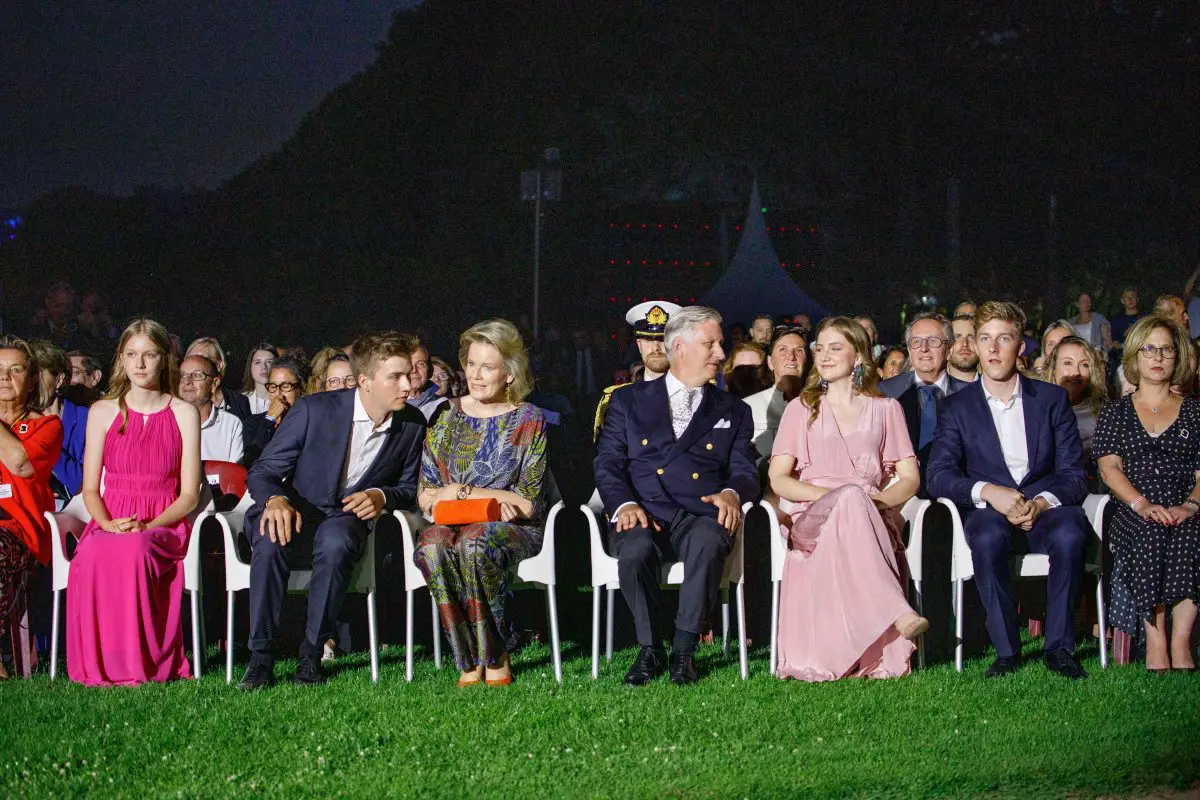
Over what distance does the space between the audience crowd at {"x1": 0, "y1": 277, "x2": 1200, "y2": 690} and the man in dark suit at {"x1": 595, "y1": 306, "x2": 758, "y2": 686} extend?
11 mm

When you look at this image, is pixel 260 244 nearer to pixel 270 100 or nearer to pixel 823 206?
pixel 270 100

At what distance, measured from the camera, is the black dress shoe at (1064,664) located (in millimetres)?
5832

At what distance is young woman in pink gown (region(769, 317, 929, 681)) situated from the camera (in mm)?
5879

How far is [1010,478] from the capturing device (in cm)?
640

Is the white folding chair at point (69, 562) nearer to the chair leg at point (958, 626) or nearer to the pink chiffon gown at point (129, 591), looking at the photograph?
the pink chiffon gown at point (129, 591)

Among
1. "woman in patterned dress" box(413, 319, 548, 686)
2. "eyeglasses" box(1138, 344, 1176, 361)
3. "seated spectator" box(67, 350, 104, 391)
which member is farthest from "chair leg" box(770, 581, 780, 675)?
"seated spectator" box(67, 350, 104, 391)

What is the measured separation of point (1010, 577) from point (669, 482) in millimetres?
1548

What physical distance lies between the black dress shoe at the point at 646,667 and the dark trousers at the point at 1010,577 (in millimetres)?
1421

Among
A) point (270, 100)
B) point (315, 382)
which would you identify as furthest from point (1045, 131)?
point (315, 382)

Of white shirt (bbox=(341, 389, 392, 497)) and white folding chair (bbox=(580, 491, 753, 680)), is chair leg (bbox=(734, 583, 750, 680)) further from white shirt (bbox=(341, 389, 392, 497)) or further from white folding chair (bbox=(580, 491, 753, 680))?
white shirt (bbox=(341, 389, 392, 497))

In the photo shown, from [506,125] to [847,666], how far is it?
26111 mm

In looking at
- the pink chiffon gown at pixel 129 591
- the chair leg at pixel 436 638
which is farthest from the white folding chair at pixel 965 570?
the pink chiffon gown at pixel 129 591

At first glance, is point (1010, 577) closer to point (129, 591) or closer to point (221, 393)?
point (129, 591)

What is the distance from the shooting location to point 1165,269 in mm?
28219
